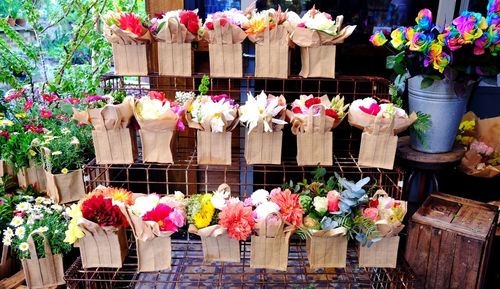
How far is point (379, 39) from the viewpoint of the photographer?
171 centimetres

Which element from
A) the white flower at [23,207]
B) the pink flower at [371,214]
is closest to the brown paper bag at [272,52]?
the pink flower at [371,214]

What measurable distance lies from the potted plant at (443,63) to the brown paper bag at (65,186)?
147cm

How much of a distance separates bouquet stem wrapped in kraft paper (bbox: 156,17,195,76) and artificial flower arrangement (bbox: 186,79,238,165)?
0.16 metres

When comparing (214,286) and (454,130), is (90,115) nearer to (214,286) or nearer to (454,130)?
(214,286)

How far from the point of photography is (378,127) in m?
1.62

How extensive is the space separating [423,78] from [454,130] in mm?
293

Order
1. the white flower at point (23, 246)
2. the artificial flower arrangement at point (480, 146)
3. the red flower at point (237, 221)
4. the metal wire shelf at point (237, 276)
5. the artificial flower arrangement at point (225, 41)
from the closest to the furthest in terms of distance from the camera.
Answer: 1. the red flower at point (237, 221)
2. the artificial flower arrangement at point (225, 41)
3. the white flower at point (23, 246)
4. the metal wire shelf at point (237, 276)
5. the artificial flower arrangement at point (480, 146)

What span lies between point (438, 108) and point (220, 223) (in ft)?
3.24

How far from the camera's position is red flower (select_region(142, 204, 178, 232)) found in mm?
1581

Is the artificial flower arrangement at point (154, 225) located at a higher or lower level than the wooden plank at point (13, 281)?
higher

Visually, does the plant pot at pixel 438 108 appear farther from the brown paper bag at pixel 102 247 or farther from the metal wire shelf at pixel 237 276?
the brown paper bag at pixel 102 247

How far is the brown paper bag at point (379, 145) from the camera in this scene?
1622 millimetres

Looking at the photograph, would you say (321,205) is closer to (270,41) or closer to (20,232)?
(270,41)

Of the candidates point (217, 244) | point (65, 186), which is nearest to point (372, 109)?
point (217, 244)
